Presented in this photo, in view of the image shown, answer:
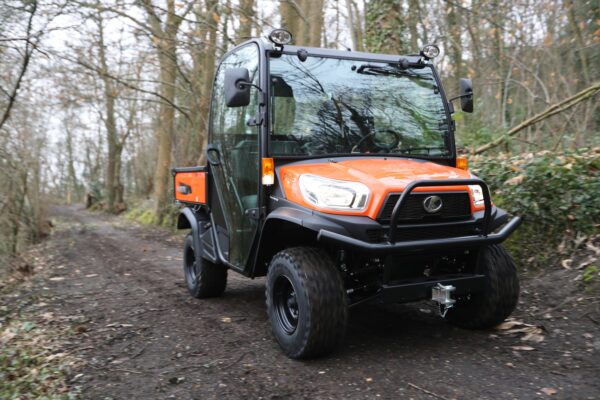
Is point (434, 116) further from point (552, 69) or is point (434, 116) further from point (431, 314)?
point (552, 69)

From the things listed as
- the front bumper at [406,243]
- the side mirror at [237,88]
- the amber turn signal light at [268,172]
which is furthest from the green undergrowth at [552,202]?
the side mirror at [237,88]

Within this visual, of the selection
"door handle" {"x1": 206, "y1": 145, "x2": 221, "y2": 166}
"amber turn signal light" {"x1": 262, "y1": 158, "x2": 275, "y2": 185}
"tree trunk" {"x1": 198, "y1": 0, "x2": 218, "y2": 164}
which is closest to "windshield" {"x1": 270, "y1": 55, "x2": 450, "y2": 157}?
"amber turn signal light" {"x1": 262, "y1": 158, "x2": 275, "y2": 185}

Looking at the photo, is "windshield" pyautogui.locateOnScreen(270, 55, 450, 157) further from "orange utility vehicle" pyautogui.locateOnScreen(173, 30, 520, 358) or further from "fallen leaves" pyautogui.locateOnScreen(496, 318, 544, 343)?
"fallen leaves" pyautogui.locateOnScreen(496, 318, 544, 343)

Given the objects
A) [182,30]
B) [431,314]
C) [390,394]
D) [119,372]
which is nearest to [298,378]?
[390,394]

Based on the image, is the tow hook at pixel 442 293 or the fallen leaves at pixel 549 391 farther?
the tow hook at pixel 442 293

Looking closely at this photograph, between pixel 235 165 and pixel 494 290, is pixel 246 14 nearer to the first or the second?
pixel 235 165

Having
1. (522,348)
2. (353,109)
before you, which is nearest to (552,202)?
(522,348)

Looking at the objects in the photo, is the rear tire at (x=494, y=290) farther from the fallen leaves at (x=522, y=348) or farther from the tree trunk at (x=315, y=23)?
the tree trunk at (x=315, y=23)

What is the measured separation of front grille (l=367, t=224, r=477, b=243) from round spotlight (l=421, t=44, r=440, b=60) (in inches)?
70.6

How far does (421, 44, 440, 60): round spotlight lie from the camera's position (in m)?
4.65

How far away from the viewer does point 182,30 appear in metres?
11.2

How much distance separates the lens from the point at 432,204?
11.6ft

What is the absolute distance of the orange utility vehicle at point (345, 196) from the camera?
3482 millimetres

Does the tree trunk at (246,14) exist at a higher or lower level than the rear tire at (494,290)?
higher
